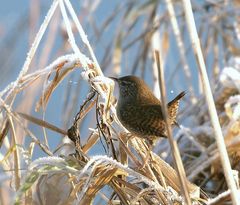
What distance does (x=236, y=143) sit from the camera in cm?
267

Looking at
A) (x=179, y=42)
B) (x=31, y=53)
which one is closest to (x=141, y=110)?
(x=31, y=53)

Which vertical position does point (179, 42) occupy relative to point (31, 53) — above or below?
below

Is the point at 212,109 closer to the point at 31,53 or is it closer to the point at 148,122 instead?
A: the point at 31,53

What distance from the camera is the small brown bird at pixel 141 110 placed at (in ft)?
7.67

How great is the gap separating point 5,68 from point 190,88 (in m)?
1.38

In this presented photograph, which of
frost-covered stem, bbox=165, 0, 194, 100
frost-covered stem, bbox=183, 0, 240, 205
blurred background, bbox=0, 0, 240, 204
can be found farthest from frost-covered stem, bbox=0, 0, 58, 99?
frost-covered stem, bbox=165, 0, 194, 100

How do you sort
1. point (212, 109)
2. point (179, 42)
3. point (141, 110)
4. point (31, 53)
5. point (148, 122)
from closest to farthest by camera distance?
point (212, 109) → point (31, 53) → point (148, 122) → point (141, 110) → point (179, 42)

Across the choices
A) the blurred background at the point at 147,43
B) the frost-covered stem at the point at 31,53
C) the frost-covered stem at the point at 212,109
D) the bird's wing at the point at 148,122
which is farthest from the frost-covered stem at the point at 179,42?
the frost-covered stem at the point at 212,109

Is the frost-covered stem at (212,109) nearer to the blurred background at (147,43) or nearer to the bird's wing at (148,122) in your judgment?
the bird's wing at (148,122)

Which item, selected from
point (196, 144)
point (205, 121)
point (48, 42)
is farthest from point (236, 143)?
point (48, 42)

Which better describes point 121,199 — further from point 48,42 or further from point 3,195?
point 48,42

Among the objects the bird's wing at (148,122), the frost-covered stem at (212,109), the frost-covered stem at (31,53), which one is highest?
the frost-covered stem at (31,53)

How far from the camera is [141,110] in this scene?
Result: 2.50m

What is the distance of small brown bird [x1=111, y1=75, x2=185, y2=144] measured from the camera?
2338 mm
